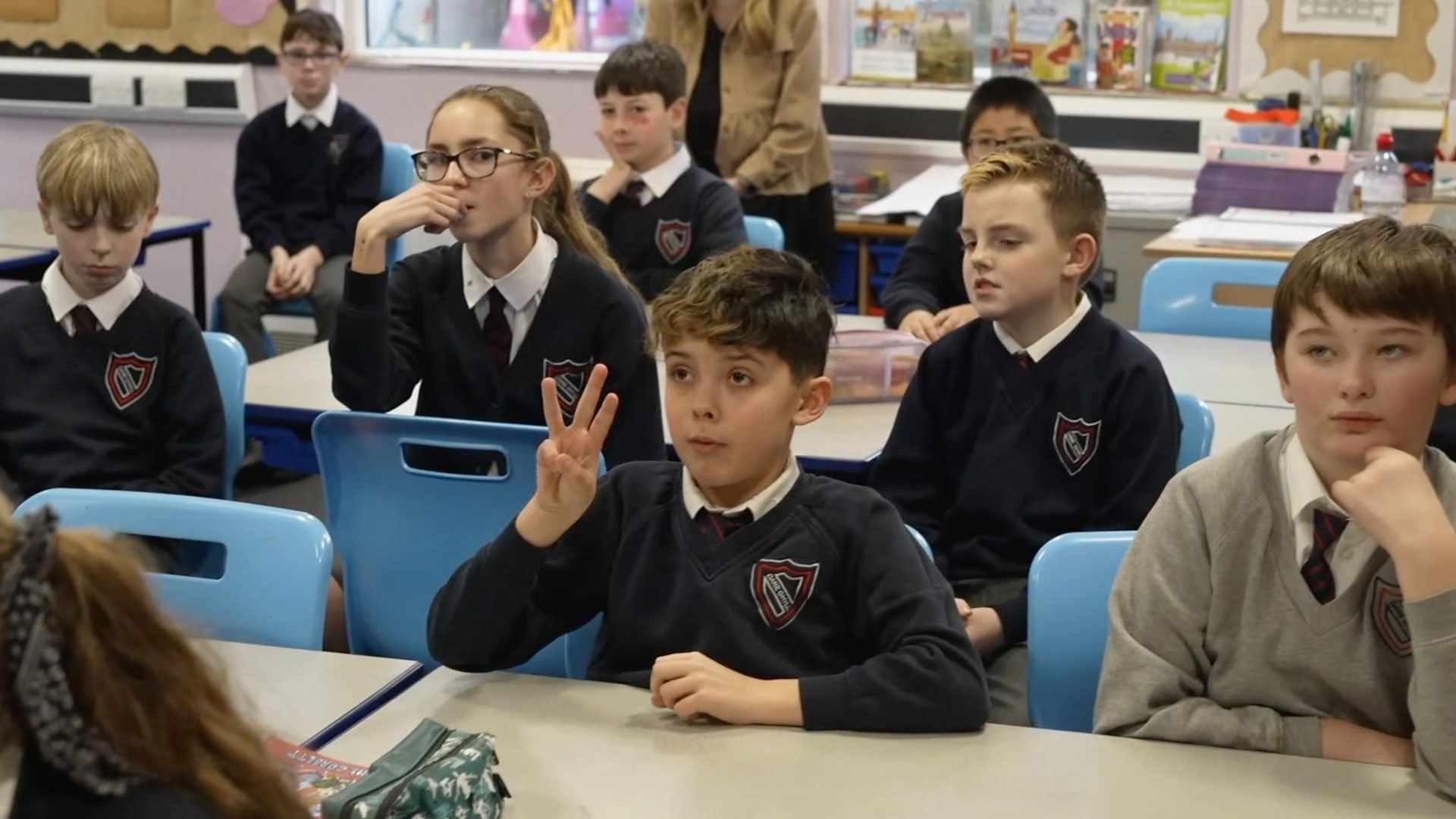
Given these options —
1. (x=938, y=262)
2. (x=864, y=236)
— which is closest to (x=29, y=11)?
(x=864, y=236)

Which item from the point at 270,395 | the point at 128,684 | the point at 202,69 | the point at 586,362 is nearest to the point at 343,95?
the point at 202,69

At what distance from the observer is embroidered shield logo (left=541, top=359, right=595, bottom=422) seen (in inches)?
102

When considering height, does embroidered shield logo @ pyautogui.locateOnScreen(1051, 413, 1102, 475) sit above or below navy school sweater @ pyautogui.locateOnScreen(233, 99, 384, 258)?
below

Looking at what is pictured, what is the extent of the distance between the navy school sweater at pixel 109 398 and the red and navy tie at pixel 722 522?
122 centimetres

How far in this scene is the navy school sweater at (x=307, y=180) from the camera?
16.6ft

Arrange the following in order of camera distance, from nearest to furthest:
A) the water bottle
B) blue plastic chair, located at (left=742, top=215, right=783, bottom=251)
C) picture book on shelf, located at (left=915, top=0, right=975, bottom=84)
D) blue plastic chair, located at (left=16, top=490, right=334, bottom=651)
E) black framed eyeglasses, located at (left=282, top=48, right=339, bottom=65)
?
blue plastic chair, located at (left=16, top=490, right=334, bottom=651), blue plastic chair, located at (left=742, top=215, right=783, bottom=251), the water bottle, black framed eyeglasses, located at (left=282, top=48, right=339, bottom=65), picture book on shelf, located at (left=915, top=0, right=975, bottom=84)

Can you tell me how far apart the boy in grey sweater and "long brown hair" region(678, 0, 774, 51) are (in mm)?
3259

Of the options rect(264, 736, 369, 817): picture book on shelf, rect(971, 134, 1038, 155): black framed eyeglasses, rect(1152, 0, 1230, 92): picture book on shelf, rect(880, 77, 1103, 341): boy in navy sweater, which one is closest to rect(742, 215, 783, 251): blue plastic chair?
rect(880, 77, 1103, 341): boy in navy sweater

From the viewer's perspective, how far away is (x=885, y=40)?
549 cm

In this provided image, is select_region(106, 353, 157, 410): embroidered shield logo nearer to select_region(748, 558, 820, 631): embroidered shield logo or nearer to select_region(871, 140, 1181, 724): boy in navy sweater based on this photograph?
select_region(871, 140, 1181, 724): boy in navy sweater

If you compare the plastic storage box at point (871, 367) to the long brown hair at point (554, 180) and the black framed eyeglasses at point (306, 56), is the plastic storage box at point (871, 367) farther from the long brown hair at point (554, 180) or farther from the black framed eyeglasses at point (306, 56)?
the black framed eyeglasses at point (306, 56)

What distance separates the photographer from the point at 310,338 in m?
5.08

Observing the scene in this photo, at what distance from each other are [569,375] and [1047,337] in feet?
2.39

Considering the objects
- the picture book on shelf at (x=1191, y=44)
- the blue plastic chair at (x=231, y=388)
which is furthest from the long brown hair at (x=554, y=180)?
the picture book on shelf at (x=1191, y=44)
